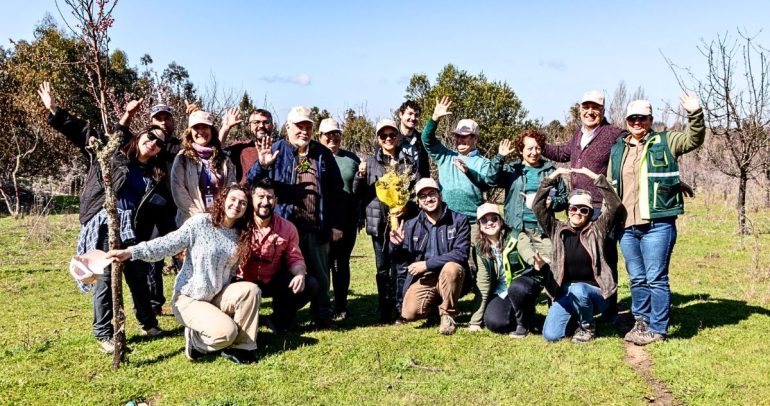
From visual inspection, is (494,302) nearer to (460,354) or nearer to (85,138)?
(460,354)

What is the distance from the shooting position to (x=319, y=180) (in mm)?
5746

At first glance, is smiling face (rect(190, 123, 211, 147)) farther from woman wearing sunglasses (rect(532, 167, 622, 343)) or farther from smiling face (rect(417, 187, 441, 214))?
woman wearing sunglasses (rect(532, 167, 622, 343))

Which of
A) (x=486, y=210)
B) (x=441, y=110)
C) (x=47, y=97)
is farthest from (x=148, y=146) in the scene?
(x=486, y=210)

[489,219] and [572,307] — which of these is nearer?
[572,307]

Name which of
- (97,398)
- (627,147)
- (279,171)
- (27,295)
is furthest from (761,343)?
(27,295)

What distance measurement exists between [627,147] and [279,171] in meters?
3.35

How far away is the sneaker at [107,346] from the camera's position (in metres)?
5.05

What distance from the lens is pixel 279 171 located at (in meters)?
5.71

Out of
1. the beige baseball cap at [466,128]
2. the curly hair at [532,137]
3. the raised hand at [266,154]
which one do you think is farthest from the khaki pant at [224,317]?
the curly hair at [532,137]

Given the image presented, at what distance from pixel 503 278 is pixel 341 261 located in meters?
1.79

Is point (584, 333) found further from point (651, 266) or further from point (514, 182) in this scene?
point (514, 182)

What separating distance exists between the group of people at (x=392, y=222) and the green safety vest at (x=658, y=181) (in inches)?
0.5

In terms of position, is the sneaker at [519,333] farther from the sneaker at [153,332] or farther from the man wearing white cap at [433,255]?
the sneaker at [153,332]

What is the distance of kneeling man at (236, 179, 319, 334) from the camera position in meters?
5.18
